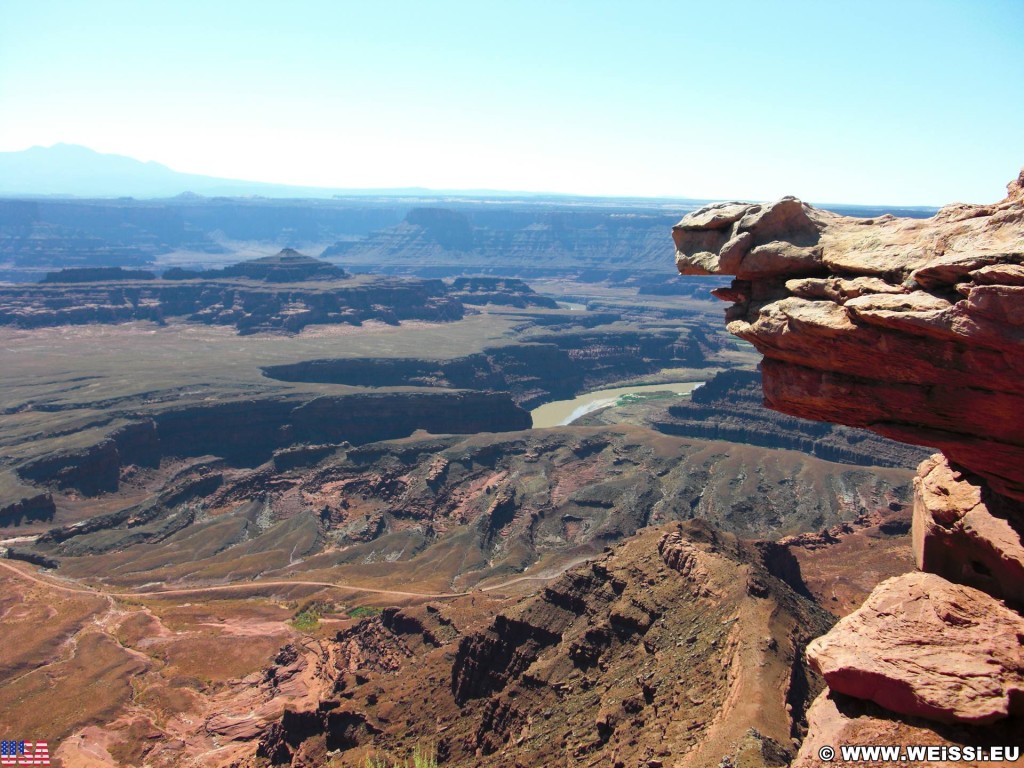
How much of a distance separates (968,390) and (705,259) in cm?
888

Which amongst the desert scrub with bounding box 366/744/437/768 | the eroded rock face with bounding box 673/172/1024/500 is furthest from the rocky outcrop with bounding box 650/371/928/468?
the eroded rock face with bounding box 673/172/1024/500

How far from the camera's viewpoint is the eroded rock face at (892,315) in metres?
18.2

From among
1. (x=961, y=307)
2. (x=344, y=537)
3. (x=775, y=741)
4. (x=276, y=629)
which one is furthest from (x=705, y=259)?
(x=344, y=537)

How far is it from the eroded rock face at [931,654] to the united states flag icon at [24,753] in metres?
51.7

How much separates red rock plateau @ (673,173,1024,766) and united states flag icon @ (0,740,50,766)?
168 ft

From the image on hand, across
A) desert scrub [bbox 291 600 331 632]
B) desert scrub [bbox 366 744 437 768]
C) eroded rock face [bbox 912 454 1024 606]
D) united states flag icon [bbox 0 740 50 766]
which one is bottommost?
desert scrub [bbox 291 600 331 632]

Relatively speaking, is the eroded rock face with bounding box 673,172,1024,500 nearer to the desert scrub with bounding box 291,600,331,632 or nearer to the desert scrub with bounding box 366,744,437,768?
the desert scrub with bounding box 366,744,437,768

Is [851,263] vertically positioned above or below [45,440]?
above

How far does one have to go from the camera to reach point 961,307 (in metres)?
18.1

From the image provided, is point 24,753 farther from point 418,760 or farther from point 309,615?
point 418,760

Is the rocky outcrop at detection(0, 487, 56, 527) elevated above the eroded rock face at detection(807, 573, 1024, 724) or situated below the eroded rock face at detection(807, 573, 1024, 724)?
below

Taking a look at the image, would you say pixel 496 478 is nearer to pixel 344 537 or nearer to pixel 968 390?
pixel 344 537

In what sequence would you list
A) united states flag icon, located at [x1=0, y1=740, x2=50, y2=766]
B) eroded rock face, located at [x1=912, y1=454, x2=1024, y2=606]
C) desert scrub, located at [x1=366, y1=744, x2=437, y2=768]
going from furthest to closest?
1. united states flag icon, located at [x1=0, y1=740, x2=50, y2=766]
2. desert scrub, located at [x1=366, y1=744, x2=437, y2=768]
3. eroded rock face, located at [x1=912, y1=454, x2=1024, y2=606]

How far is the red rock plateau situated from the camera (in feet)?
59.8
